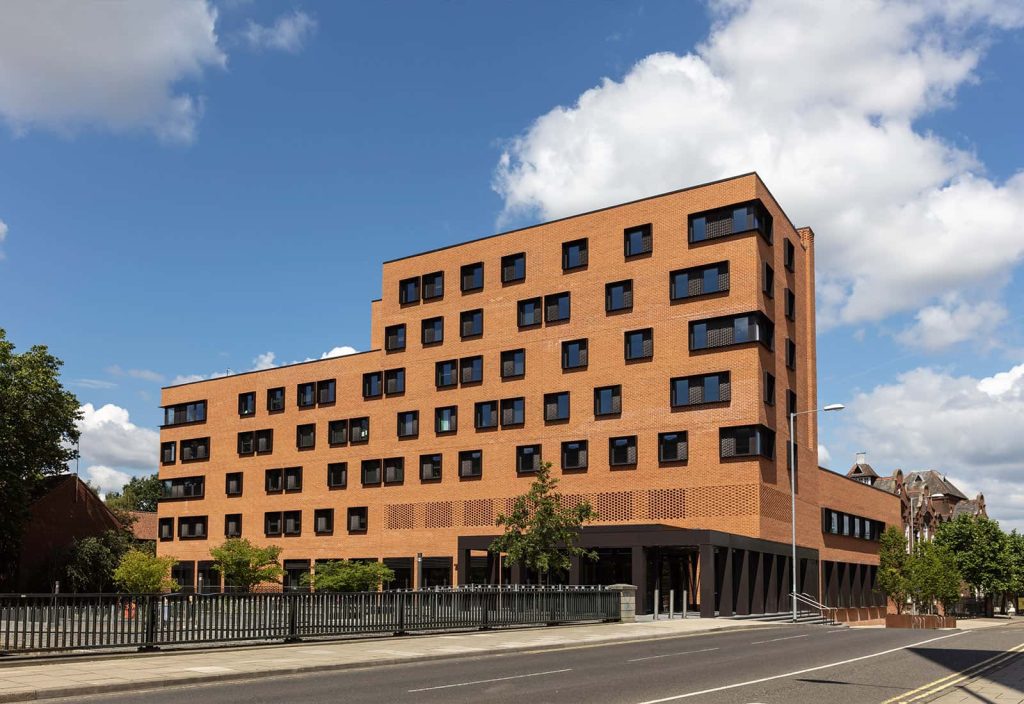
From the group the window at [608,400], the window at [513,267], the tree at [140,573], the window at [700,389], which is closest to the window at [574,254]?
the window at [513,267]

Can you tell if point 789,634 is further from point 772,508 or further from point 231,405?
point 231,405

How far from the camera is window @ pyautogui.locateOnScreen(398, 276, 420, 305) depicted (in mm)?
71938

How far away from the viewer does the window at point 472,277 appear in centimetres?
6838

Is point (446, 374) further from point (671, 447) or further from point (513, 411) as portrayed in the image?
point (671, 447)

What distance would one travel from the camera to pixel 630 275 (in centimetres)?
6088

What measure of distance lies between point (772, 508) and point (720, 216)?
16555 mm

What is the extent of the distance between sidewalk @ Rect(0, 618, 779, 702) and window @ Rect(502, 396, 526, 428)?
3142 centimetres

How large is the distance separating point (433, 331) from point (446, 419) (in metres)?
6.47

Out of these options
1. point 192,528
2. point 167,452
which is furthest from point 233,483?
point 167,452

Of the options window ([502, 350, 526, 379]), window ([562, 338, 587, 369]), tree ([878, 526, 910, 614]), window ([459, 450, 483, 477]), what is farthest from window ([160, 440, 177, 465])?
tree ([878, 526, 910, 614])

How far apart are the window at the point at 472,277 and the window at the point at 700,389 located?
16.8m

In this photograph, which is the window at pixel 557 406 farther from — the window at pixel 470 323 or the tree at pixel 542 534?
the tree at pixel 542 534

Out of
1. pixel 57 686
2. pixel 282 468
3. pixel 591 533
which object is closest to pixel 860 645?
pixel 57 686

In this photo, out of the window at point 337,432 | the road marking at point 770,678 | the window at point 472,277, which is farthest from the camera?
the window at point 337,432
